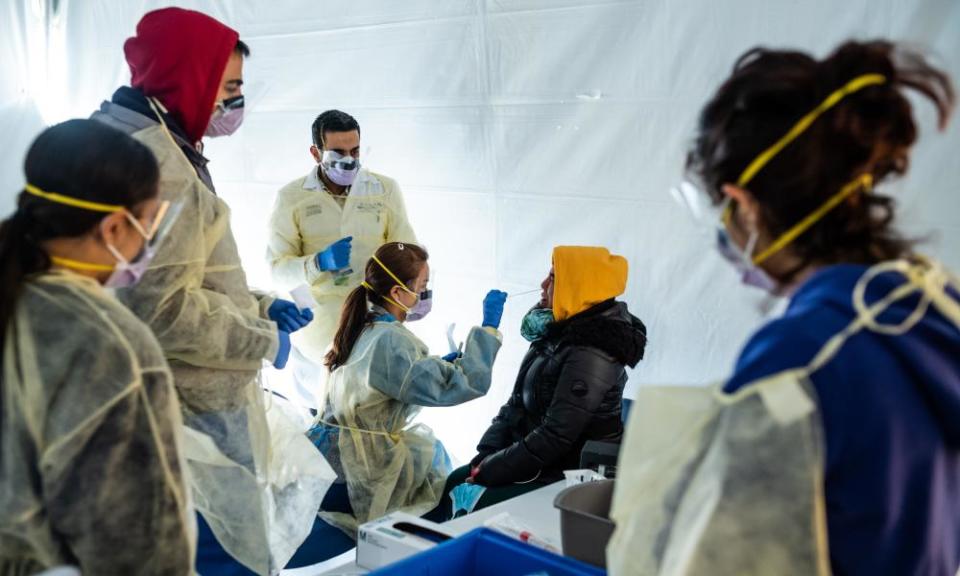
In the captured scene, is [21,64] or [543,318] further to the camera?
[21,64]

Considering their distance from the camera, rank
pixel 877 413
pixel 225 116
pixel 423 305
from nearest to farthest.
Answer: pixel 877 413 → pixel 225 116 → pixel 423 305

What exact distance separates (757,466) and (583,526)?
0.60 m

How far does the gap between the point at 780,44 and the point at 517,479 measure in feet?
4.42

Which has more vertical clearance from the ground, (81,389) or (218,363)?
(81,389)

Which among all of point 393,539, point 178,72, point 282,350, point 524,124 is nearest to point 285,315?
point 282,350

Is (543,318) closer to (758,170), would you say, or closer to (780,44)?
(780,44)

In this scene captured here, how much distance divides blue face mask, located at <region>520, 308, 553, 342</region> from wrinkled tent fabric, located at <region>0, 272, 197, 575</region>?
1536 mm

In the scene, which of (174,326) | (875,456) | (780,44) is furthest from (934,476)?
(780,44)

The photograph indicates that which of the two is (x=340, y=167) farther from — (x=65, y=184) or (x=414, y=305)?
(x=65, y=184)

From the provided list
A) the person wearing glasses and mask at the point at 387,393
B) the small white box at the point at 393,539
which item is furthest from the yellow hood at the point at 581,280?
the small white box at the point at 393,539

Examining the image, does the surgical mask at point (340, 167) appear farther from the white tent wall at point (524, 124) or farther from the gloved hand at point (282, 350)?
the gloved hand at point (282, 350)

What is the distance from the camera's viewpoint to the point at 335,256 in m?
2.78

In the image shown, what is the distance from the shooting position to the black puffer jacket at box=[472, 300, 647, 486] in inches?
91.1

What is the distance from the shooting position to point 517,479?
2324 mm
